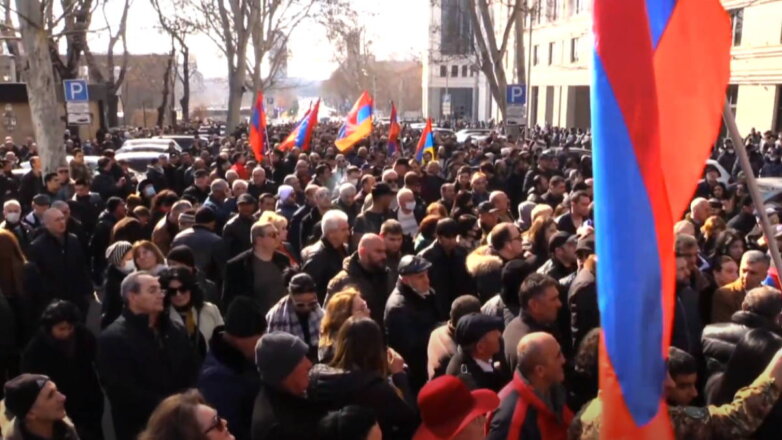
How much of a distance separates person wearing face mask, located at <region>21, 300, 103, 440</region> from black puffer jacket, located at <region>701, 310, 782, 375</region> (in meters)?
3.49

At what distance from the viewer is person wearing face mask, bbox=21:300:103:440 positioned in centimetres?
470

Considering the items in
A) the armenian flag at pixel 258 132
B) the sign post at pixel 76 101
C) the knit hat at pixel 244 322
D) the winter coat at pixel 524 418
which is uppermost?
the sign post at pixel 76 101

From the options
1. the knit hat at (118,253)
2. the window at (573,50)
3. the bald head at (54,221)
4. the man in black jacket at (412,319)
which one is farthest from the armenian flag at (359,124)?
the window at (573,50)

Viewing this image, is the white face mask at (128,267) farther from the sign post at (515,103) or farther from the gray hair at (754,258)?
the sign post at (515,103)

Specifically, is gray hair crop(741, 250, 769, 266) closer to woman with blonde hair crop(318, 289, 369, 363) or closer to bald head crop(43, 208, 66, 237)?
woman with blonde hair crop(318, 289, 369, 363)

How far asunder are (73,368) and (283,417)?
1915mm

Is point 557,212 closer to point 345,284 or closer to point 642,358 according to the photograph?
point 345,284

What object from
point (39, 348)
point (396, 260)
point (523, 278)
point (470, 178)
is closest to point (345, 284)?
point (396, 260)

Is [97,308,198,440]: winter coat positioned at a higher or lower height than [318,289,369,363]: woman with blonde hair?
lower

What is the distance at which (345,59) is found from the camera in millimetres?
75000

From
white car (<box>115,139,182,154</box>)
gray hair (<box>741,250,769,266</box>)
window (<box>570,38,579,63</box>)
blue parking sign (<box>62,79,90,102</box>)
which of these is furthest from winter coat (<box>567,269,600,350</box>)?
window (<box>570,38,579,63</box>)

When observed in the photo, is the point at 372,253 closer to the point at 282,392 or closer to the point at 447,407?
the point at 282,392

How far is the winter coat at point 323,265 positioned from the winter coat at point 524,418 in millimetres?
3049

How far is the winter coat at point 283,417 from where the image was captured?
3.41m
